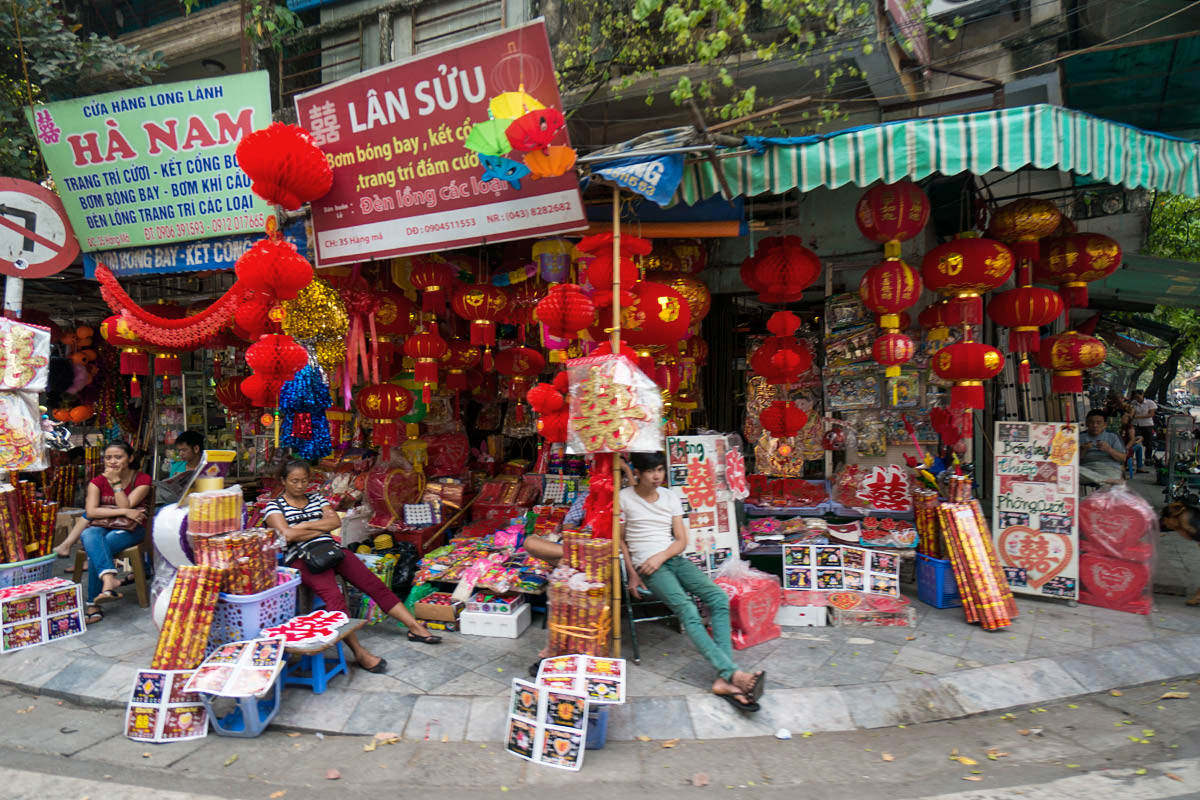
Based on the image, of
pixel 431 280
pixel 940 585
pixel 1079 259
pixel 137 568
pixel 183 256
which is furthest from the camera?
pixel 183 256

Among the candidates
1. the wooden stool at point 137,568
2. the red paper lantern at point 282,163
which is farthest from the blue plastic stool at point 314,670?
the red paper lantern at point 282,163

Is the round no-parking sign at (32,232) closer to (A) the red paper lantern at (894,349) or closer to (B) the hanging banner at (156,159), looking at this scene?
(B) the hanging banner at (156,159)

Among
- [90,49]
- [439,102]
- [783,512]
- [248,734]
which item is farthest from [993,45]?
[90,49]

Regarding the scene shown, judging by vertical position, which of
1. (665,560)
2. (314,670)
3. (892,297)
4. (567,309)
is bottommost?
(314,670)

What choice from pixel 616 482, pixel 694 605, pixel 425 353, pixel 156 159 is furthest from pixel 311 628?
pixel 156 159

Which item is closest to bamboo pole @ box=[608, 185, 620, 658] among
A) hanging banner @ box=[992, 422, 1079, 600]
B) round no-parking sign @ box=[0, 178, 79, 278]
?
hanging banner @ box=[992, 422, 1079, 600]

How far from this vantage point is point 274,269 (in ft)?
15.8

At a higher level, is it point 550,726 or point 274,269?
point 274,269

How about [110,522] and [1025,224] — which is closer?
[1025,224]

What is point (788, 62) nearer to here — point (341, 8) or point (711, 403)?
point (711, 403)

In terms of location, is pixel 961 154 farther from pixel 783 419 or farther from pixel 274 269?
pixel 274 269

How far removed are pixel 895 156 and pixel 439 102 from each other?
139 inches

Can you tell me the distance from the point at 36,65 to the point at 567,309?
299 inches

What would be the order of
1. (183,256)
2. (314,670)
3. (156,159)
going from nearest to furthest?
(314,670)
(156,159)
(183,256)
